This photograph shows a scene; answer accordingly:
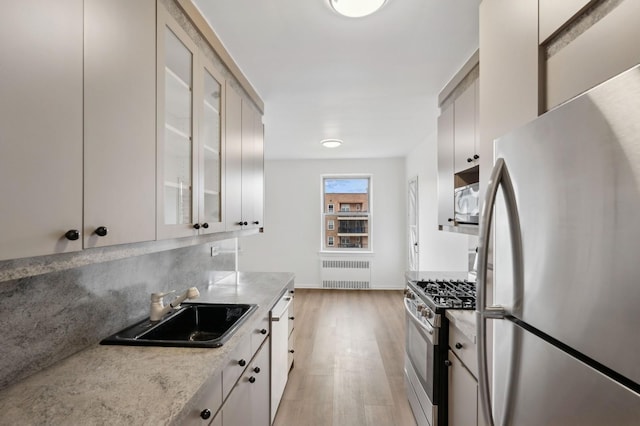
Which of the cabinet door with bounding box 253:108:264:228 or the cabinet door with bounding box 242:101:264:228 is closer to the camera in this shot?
the cabinet door with bounding box 242:101:264:228

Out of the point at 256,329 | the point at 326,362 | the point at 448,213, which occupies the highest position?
Result: the point at 448,213

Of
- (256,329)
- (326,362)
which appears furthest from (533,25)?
(326,362)

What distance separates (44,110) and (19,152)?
4.9 inches

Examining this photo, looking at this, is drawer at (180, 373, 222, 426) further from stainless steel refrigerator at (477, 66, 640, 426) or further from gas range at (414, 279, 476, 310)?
gas range at (414, 279, 476, 310)

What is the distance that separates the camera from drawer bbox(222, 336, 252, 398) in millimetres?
1213

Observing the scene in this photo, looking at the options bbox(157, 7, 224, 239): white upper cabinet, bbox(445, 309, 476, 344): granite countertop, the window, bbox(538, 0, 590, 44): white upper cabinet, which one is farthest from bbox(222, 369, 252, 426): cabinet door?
the window

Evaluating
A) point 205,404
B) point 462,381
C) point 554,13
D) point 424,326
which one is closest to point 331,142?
point 424,326

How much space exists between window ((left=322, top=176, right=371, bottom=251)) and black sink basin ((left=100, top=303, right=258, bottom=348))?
4.33m

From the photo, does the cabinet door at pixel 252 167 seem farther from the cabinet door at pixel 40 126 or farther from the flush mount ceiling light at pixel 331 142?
the flush mount ceiling light at pixel 331 142

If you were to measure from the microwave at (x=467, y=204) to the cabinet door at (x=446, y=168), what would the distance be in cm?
12

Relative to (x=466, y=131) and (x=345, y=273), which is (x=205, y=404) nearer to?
(x=466, y=131)

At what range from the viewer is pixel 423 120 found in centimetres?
349

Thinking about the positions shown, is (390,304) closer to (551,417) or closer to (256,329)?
(256,329)

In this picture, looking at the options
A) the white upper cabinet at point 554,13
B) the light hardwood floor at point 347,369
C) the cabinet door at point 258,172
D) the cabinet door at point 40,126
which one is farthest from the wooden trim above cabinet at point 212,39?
the light hardwood floor at point 347,369
